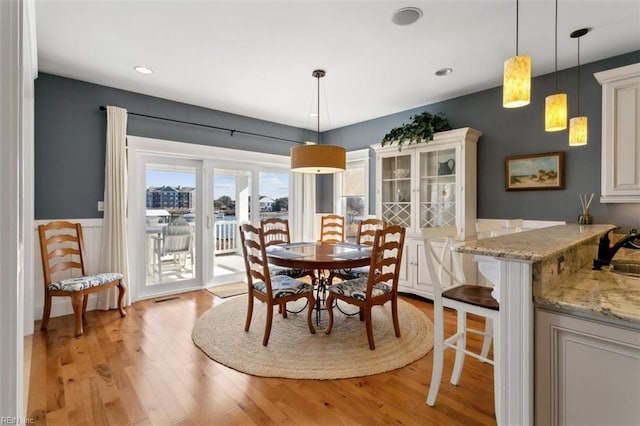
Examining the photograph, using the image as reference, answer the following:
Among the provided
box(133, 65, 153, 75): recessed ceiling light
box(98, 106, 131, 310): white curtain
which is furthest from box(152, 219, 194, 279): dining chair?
box(133, 65, 153, 75): recessed ceiling light

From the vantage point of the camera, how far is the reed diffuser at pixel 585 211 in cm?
291

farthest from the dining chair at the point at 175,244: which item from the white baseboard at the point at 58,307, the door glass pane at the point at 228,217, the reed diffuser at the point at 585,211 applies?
the reed diffuser at the point at 585,211

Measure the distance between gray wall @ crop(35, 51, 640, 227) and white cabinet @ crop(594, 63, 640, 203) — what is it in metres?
0.41

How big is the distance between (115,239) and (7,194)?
2900 mm

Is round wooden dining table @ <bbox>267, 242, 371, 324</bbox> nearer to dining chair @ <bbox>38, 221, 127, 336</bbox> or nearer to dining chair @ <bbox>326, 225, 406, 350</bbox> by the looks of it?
dining chair @ <bbox>326, 225, 406, 350</bbox>

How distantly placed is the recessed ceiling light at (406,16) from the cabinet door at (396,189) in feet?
6.53

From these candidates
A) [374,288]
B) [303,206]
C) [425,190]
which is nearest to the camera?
[374,288]

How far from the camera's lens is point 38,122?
3.21 meters

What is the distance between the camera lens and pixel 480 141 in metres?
3.76

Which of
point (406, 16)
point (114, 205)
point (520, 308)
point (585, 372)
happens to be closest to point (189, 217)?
point (114, 205)

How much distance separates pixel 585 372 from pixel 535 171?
287 centimetres

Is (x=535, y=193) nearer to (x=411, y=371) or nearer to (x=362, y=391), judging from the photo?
(x=411, y=371)

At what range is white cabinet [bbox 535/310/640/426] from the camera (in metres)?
0.98

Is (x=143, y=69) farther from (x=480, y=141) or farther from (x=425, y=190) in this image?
(x=480, y=141)
